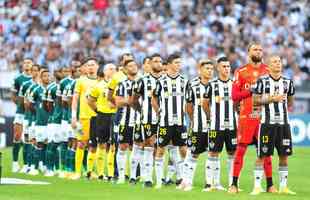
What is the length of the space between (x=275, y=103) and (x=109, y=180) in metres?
4.58

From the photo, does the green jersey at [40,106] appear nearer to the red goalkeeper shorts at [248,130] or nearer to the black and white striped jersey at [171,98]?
the black and white striped jersey at [171,98]

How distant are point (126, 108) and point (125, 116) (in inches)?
6.1

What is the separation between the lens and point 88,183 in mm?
21641

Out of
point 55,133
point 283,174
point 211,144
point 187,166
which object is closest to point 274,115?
point 283,174

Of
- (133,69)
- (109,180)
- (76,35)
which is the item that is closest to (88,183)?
(109,180)

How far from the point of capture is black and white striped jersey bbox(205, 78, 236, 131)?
19.5 meters

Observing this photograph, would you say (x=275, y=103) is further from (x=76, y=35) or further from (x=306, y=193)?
(x=76, y=35)

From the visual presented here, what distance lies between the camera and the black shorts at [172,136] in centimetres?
2017

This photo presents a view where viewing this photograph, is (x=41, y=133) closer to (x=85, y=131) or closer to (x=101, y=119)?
(x=85, y=131)

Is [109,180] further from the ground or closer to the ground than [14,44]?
closer to the ground

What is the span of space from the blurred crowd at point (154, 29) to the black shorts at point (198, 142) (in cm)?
1736

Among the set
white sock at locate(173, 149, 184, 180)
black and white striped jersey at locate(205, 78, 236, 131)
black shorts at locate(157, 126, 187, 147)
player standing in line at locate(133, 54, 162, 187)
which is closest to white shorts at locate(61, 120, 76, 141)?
player standing in line at locate(133, 54, 162, 187)

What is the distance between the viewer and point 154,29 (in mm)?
39406

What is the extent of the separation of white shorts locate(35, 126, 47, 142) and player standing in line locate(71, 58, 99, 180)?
4.84 feet
